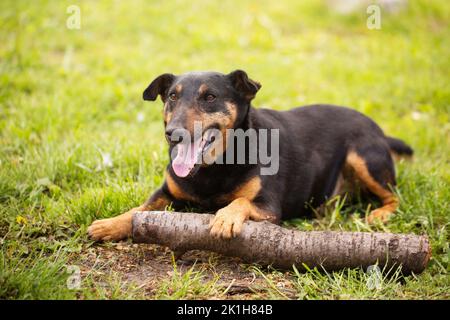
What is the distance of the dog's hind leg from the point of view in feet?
15.8

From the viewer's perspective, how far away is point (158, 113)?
6.66 metres

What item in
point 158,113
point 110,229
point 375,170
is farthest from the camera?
point 158,113

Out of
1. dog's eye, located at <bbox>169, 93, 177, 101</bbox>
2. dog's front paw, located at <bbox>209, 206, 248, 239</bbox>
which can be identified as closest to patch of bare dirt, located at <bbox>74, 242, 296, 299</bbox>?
dog's front paw, located at <bbox>209, 206, 248, 239</bbox>

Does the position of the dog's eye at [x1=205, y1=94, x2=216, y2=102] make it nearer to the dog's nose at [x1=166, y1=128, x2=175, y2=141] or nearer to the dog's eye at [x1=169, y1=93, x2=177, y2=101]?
the dog's eye at [x1=169, y1=93, x2=177, y2=101]

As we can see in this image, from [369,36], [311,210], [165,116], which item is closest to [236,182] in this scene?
[165,116]

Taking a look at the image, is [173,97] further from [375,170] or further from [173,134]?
[375,170]

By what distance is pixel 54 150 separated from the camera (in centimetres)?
512

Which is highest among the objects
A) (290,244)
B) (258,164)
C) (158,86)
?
(158,86)

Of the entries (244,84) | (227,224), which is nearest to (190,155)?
(227,224)

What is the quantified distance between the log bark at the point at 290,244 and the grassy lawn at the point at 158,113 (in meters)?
0.11

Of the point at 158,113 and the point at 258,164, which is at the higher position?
the point at 158,113

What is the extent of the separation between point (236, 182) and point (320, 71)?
4.74m

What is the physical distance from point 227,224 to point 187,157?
601mm
